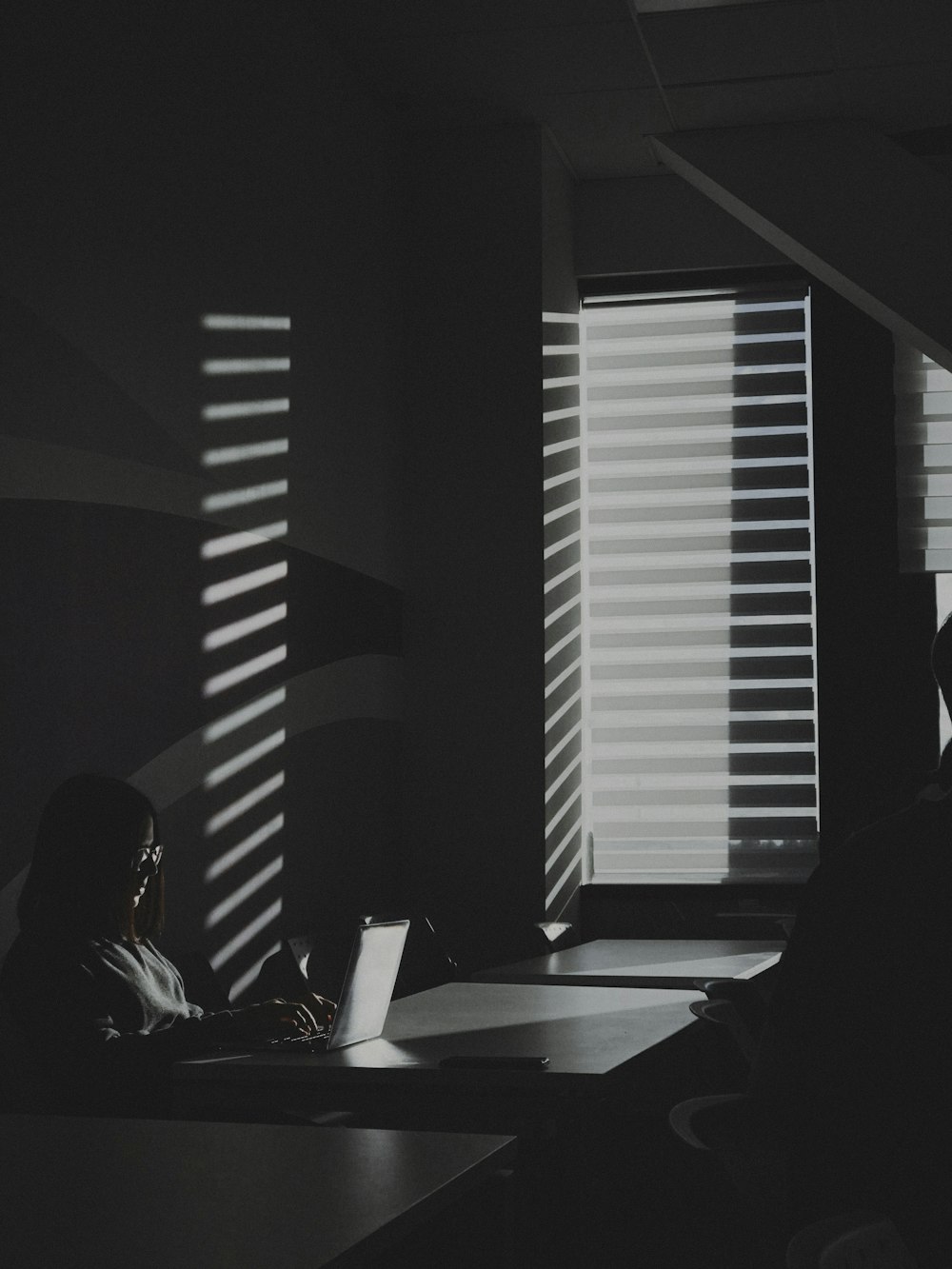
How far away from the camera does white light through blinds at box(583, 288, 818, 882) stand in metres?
5.74

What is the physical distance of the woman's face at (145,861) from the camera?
2.83 metres

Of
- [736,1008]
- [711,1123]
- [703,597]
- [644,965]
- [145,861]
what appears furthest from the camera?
[703,597]

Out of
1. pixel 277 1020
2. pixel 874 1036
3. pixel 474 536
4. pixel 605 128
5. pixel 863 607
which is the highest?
pixel 605 128

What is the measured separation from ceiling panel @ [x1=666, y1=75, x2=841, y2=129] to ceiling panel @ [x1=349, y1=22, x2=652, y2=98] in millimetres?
254

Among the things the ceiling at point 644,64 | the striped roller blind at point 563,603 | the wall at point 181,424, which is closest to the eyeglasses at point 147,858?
the wall at point 181,424

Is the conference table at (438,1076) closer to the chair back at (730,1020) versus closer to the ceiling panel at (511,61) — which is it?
the chair back at (730,1020)

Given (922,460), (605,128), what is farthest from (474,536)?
(922,460)

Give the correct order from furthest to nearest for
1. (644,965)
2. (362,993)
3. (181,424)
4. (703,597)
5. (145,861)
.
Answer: (703,597), (644,965), (181,424), (145,861), (362,993)

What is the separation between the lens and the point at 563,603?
5703mm

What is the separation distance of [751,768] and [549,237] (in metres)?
2.28

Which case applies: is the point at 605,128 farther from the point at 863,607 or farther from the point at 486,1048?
the point at 486,1048

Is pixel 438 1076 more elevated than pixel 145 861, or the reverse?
pixel 145 861

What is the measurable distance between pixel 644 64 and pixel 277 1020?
3778 millimetres

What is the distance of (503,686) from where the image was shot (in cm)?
546
